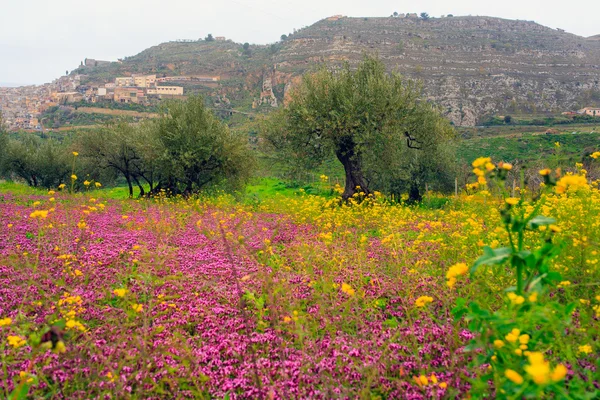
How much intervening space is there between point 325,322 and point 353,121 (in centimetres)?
1502

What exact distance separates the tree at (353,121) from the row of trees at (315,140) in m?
0.05

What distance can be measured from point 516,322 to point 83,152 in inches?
1378

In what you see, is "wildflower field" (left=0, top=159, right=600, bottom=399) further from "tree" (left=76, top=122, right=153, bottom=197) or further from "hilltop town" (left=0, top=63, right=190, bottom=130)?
"hilltop town" (left=0, top=63, right=190, bottom=130)

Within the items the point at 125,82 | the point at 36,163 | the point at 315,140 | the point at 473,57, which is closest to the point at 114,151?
the point at 36,163

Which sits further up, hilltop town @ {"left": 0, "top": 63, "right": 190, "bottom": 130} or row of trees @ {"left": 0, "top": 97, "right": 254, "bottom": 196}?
hilltop town @ {"left": 0, "top": 63, "right": 190, "bottom": 130}

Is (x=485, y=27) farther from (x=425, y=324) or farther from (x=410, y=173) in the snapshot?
(x=425, y=324)

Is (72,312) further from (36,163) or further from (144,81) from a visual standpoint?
(144,81)

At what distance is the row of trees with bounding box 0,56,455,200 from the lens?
19.1 metres

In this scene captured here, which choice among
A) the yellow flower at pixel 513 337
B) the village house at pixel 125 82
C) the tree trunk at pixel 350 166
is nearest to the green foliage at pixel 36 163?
the tree trunk at pixel 350 166

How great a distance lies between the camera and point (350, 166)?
67.8ft

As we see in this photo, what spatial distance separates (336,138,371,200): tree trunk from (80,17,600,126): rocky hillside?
8590 cm

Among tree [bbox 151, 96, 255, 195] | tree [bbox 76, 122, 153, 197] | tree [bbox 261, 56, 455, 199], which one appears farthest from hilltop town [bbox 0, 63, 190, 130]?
tree [bbox 261, 56, 455, 199]

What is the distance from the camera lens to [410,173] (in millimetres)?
29734

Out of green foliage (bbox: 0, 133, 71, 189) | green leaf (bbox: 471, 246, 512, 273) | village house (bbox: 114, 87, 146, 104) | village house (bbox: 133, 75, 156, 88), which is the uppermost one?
village house (bbox: 133, 75, 156, 88)
